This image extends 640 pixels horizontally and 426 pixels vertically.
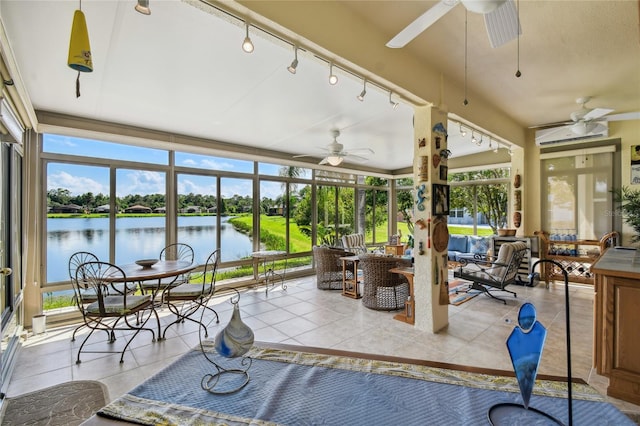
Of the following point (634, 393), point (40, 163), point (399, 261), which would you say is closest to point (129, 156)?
point (40, 163)

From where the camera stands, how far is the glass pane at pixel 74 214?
12.9 feet

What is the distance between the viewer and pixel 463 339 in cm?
320

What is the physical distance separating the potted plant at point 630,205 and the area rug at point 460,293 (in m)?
2.61

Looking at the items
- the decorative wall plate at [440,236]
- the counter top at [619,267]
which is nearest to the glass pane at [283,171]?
the decorative wall plate at [440,236]

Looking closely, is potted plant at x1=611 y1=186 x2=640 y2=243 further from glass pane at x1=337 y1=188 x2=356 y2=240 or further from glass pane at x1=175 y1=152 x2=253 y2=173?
glass pane at x1=175 y1=152 x2=253 y2=173

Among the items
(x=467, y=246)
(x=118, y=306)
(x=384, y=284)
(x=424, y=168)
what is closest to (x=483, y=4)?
(x=424, y=168)

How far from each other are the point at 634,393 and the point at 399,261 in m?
2.46

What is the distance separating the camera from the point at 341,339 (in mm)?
3240

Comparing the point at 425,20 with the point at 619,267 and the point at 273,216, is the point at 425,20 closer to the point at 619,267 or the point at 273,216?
the point at 619,267

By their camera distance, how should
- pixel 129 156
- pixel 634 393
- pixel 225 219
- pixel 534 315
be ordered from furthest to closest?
pixel 225 219 → pixel 129 156 → pixel 634 393 → pixel 534 315

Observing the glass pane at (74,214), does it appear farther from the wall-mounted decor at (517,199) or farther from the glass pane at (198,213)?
the wall-mounted decor at (517,199)

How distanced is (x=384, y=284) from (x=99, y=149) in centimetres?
472

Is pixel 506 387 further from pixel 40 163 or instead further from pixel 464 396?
pixel 40 163

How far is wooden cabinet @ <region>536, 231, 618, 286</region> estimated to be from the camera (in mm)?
5141
